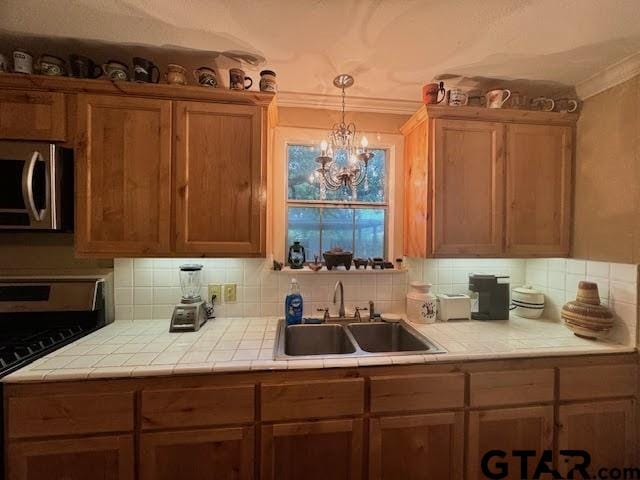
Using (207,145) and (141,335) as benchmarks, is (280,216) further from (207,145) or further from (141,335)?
(141,335)

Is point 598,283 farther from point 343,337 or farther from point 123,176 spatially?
point 123,176

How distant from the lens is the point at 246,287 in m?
1.92

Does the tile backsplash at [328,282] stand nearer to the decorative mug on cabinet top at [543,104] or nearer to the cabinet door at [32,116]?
the cabinet door at [32,116]

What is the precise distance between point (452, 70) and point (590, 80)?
Answer: 835 millimetres

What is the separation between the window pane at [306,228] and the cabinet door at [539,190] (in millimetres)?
1224

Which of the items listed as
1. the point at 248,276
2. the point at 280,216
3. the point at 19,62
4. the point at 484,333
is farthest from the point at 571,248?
the point at 19,62

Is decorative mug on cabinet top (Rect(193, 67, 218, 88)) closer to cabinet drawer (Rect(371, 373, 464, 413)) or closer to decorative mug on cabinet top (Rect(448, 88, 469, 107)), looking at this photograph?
decorative mug on cabinet top (Rect(448, 88, 469, 107))

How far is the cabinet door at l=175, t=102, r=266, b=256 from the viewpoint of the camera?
1.53 metres

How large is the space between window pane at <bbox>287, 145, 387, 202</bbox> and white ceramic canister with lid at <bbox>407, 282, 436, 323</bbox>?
2.25 feet

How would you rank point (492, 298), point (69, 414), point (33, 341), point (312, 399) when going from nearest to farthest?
1. point (69, 414)
2. point (312, 399)
3. point (33, 341)
4. point (492, 298)

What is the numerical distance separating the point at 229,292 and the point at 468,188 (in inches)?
65.0

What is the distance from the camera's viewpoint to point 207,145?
5.07 feet

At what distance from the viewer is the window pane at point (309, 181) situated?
6.67 feet

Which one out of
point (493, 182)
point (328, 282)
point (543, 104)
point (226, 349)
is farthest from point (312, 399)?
point (543, 104)
